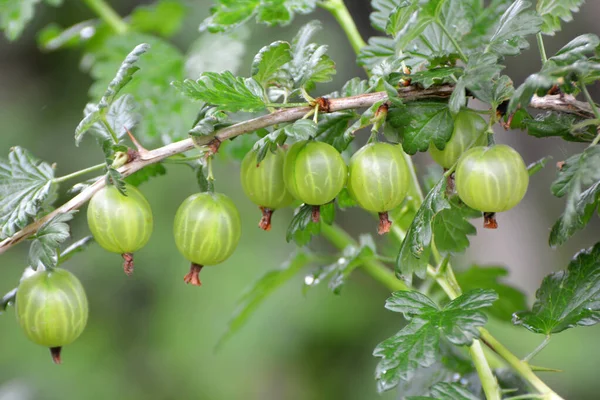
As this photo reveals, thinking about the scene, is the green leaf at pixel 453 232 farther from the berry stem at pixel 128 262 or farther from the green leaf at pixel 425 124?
the berry stem at pixel 128 262

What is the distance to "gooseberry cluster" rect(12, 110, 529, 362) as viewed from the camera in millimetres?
739

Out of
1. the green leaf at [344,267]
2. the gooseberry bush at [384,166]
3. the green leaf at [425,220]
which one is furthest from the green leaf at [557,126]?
the green leaf at [344,267]

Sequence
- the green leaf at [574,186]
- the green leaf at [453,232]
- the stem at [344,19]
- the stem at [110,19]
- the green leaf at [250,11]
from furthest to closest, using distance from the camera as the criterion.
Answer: the stem at [110,19]
the stem at [344,19]
the green leaf at [250,11]
the green leaf at [453,232]
the green leaf at [574,186]

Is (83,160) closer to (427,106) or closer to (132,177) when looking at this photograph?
(132,177)

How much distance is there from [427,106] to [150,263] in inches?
71.4

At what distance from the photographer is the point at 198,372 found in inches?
95.8

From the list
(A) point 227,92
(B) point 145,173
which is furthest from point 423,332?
(B) point 145,173

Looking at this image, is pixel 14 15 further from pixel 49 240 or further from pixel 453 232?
pixel 453 232

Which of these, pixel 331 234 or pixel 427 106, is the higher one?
pixel 427 106

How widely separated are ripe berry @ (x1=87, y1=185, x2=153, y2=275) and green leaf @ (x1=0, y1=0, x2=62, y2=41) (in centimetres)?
84

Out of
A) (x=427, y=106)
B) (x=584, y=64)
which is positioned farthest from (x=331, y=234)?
(x=584, y=64)

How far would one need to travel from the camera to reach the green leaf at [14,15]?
1.44 metres

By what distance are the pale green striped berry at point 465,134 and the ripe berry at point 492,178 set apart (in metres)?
0.04

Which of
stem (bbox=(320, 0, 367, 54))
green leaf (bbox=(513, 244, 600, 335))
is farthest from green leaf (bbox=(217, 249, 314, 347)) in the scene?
green leaf (bbox=(513, 244, 600, 335))
